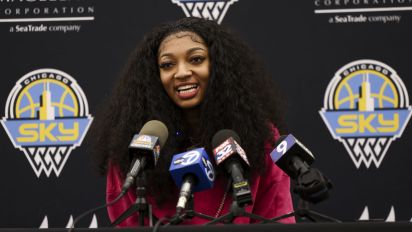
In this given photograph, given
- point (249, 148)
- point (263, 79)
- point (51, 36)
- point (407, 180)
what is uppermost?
point (51, 36)

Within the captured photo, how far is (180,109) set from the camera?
2.18 meters

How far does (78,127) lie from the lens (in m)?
2.82

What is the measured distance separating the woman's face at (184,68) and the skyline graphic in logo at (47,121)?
81 centimetres

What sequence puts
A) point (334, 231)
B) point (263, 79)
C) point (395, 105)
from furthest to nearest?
point (395, 105)
point (263, 79)
point (334, 231)

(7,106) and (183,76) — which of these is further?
(7,106)

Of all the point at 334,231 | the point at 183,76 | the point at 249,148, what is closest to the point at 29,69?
the point at 183,76

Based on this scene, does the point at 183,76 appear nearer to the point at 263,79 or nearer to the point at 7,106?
the point at 263,79

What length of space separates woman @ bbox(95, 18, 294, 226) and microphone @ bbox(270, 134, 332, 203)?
0.59m

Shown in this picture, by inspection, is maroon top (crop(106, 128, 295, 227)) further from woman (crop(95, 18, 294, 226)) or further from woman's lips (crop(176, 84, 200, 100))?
woman's lips (crop(176, 84, 200, 100))

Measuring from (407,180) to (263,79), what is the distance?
914mm

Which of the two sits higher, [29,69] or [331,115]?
[29,69]

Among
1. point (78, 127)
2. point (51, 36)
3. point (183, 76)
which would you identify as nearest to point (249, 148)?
point (183, 76)

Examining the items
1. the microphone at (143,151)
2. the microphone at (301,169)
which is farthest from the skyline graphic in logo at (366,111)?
the microphone at (143,151)

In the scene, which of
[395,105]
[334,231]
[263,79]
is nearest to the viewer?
[334,231]
